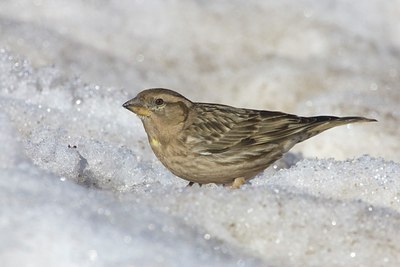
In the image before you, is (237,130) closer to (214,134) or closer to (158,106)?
(214,134)

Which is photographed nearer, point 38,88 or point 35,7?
point 38,88

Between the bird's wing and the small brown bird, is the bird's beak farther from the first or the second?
the bird's wing

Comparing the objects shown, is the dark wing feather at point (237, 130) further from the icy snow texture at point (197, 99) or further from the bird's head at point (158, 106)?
the icy snow texture at point (197, 99)

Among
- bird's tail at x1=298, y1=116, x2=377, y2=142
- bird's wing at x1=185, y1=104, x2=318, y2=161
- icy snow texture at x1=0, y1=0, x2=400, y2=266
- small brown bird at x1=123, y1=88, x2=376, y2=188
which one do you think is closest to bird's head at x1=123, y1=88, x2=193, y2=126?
small brown bird at x1=123, y1=88, x2=376, y2=188

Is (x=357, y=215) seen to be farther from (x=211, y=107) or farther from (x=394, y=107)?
(x=394, y=107)

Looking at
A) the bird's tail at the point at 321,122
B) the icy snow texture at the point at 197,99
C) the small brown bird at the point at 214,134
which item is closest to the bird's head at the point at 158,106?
the small brown bird at the point at 214,134

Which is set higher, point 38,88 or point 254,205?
point 38,88

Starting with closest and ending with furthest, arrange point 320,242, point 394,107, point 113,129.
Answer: point 320,242
point 113,129
point 394,107

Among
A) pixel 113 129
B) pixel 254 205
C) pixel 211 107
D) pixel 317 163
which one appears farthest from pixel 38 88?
pixel 254 205
